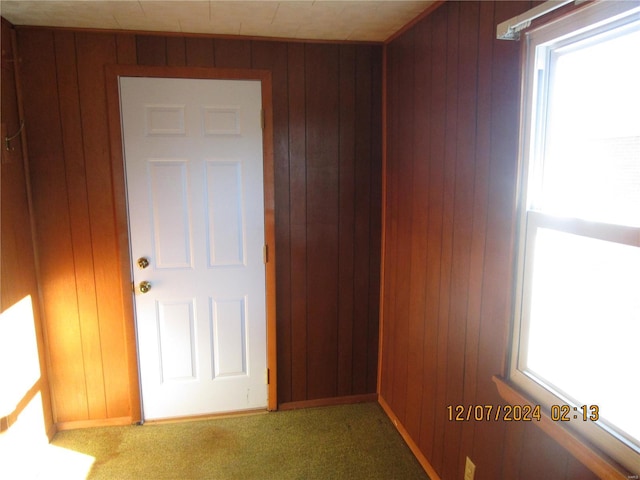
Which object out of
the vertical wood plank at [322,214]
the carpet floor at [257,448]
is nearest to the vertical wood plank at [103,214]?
the carpet floor at [257,448]

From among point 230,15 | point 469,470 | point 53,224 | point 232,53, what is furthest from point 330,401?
point 230,15

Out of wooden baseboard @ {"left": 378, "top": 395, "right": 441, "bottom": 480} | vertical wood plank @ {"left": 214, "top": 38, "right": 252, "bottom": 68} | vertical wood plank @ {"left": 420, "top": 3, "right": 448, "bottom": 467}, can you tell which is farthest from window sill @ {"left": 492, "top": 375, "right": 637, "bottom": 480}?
vertical wood plank @ {"left": 214, "top": 38, "right": 252, "bottom": 68}

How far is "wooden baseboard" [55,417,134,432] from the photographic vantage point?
2.62 m

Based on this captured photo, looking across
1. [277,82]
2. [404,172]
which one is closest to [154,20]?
[277,82]

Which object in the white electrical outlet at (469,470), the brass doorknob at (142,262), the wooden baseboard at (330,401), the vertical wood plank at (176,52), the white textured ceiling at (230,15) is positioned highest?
the white textured ceiling at (230,15)

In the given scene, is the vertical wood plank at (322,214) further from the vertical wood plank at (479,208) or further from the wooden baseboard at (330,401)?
the vertical wood plank at (479,208)

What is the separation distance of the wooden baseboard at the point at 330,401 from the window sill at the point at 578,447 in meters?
1.58

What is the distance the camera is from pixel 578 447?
3.93 ft

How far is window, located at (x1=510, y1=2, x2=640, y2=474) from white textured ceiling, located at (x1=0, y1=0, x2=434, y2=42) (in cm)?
94

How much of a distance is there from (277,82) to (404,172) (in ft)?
2.98

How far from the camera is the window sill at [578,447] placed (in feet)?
3.59

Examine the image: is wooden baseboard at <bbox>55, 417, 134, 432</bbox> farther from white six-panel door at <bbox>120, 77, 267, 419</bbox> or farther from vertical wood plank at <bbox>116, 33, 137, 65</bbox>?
vertical wood plank at <bbox>116, 33, 137, 65</bbox>

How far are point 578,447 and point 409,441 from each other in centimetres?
139

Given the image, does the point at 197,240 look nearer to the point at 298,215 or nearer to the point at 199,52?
the point at 298,215
